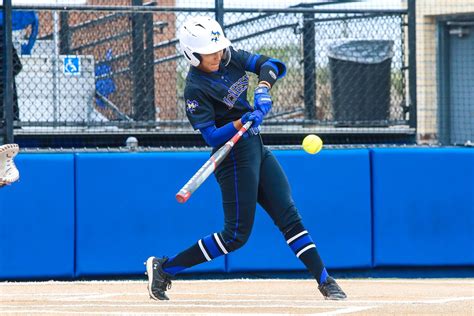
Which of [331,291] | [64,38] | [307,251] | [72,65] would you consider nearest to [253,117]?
[307,251]

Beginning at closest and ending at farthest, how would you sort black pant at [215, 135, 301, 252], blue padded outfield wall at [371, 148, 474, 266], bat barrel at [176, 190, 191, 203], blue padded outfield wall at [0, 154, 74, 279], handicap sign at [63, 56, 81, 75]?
bat barrel at [176, 190, 191, 203] → black pant at [215, 135, 301, 252] → blue padded outfield wall at [0, 154, 74, 279] → handicap sign at [63, 56, 81, 75] → blue padded outfield wall at [371, 148, 474, 266]

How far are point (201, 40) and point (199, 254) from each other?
1.38m

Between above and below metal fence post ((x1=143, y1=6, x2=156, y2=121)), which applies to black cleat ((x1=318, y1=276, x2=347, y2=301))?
below

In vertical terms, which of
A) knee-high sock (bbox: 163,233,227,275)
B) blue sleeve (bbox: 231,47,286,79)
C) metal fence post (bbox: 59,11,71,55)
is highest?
metal fence post (bbox: 59,11,71,55)

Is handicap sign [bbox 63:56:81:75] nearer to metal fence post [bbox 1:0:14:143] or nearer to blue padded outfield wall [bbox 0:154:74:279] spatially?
metal fence post [bbox 1:0:14:143]

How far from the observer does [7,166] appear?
6742 mm

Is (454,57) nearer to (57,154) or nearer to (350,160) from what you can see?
(350,160)

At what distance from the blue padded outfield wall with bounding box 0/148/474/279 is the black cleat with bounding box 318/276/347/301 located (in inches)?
99.6

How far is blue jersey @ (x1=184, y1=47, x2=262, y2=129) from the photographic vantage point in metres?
7.08

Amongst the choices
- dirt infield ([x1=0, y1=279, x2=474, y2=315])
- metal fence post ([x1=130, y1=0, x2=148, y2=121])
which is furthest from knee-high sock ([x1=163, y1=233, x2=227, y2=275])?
metal fence post ([x1=130, y1=0, x2=148, y2=121])

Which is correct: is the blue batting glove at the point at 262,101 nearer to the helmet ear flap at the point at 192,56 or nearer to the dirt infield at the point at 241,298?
the helmet ear flap at the point at 192,56

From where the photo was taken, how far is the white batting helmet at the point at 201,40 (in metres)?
7.01

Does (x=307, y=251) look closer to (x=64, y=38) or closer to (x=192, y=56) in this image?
(x=192, y=56)

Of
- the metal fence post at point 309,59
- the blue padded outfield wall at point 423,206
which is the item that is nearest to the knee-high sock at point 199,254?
the blue padded outfield wall at point 423,206
